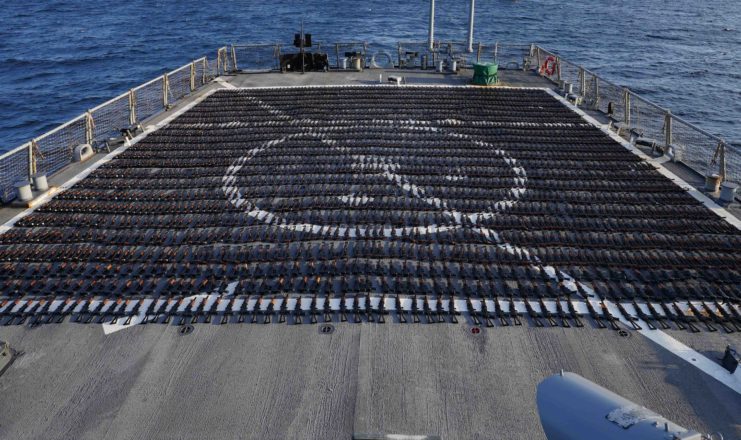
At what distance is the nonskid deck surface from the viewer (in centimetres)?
1221

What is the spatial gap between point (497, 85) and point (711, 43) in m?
66.4

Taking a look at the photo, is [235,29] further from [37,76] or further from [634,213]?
[634,213]

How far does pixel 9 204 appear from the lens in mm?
16766

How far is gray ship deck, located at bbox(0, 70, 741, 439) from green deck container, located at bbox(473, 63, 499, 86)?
20.7 metres

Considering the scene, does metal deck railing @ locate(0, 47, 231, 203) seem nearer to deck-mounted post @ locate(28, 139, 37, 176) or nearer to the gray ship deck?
deck-mounted post @ locate(28, 139, 37, 176)

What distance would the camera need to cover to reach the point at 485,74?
29.6 metres

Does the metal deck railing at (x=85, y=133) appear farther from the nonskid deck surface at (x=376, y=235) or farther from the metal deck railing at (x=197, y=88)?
the nonskid deck surface at (x=376, y=235)

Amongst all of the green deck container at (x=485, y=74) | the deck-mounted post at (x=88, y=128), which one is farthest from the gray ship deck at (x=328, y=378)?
the green deck container at (x=485, y=74)

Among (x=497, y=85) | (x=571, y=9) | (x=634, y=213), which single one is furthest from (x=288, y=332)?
(x=571, y=9)

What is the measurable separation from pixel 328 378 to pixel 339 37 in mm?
73437

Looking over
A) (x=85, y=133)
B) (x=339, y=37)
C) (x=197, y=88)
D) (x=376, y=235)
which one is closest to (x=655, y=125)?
(x=197, y=88)

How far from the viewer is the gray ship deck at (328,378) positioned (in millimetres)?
9070

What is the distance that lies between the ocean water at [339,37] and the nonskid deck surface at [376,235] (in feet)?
97.4

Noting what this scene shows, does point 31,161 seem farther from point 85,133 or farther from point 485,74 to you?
point 485,74
